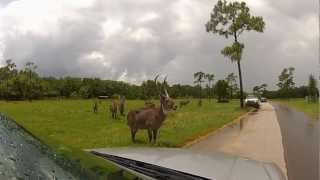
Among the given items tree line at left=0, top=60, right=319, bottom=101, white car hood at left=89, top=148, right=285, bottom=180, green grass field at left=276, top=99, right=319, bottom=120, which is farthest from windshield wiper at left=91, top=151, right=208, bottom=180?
tree line at left=0, top=60, right=319, bottom=101

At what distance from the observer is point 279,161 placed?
10.7 m

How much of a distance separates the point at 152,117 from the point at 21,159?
12545mm

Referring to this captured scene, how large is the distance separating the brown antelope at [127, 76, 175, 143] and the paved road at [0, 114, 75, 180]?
12183 mm

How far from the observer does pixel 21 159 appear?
1741 mm

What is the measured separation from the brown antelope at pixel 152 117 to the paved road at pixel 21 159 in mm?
12183

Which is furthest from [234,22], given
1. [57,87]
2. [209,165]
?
[57,87]

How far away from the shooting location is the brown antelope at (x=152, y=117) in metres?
14.2

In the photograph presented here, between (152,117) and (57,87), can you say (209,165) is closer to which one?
(152,117)

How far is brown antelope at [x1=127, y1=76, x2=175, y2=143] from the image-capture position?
14195 mm

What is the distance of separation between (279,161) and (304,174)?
1.43m

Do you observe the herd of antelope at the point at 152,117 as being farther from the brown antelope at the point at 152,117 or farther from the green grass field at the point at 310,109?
the green grass field at the point at 310,109

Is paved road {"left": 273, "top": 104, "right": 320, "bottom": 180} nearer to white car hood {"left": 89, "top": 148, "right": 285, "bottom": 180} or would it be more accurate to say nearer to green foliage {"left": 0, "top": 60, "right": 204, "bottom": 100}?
white car hood {"left": 89, "top": 148, "right": 285, "bottom": 180}

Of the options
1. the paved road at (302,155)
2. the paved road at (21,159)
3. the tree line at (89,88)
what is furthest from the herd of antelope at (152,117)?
the tree line at (89,88)

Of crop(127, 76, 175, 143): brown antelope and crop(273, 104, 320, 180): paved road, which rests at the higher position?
crop(127, 76, 175, 143): brown antelope
